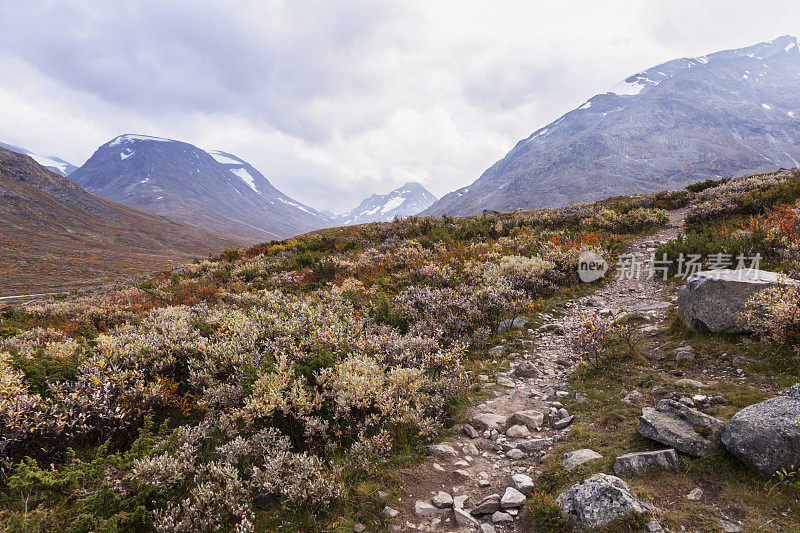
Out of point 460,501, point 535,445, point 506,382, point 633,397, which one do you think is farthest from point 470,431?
point 633,397

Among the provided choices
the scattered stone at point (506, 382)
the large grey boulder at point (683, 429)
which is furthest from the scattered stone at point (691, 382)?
the scattered stone at point (506, 382)

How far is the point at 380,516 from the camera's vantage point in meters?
3.58

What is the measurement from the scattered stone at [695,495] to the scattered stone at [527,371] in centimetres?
332

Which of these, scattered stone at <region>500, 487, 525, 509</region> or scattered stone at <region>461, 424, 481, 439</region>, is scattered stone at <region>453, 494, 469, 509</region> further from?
scattered stone at <region>461, 424, 481, 439</region>

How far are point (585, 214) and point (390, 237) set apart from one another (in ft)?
42.6

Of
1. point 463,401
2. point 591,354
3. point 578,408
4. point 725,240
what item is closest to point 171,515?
point 463,401

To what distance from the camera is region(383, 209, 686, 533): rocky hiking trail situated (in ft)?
11.8

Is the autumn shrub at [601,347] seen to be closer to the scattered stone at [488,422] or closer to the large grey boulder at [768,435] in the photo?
the scattered stone at [488,422]

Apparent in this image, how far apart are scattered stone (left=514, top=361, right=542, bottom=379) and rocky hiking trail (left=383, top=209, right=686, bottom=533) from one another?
20 millimetres

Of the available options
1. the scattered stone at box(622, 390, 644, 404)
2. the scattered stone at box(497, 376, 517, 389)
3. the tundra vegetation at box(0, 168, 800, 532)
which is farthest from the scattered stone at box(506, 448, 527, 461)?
the scattered stone at box(622, 390, 644, 404)

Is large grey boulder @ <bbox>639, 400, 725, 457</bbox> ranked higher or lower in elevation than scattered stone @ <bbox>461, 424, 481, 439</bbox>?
higher

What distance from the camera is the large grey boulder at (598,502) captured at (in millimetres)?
3078

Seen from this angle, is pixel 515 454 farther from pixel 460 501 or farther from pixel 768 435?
pixel 768 435

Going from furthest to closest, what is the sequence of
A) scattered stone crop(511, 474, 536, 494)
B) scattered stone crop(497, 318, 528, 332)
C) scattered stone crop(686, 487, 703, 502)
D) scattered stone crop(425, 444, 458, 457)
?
scattered stone crop(497, 318, 528, 332) → scattered stone crop(425, 444, 458, 457) → scattered stone crop(511, 474, 536, 494) → scattered stone crop(686, 487, 703, 502)
